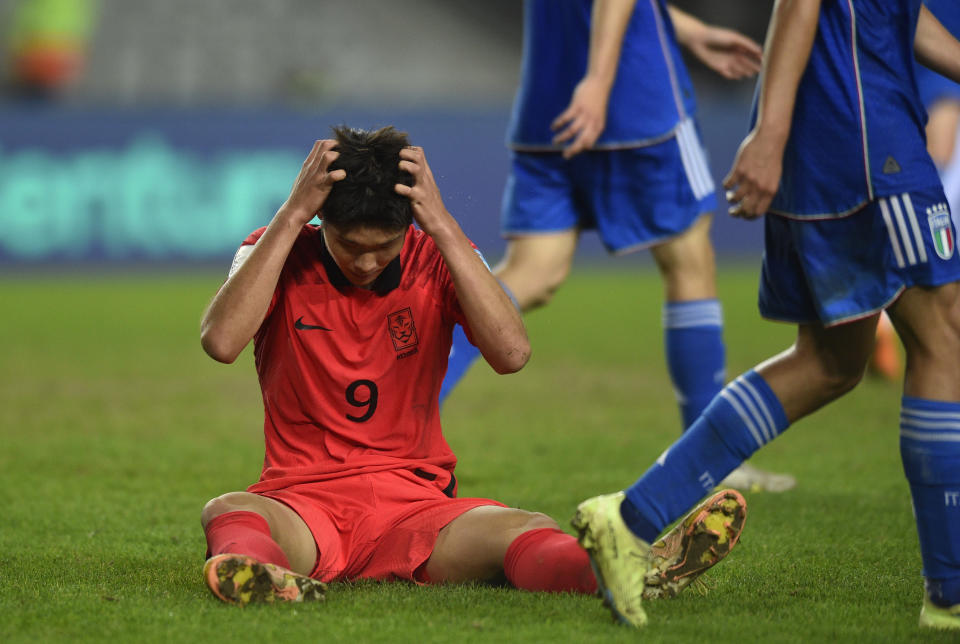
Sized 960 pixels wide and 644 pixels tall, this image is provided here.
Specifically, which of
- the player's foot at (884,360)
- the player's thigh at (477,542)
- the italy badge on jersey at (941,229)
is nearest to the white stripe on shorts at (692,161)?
the italy badge on jersey at (941,229)

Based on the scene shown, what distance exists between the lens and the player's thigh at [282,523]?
8.16 feet

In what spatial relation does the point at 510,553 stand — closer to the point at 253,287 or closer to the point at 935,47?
the point at 253,287

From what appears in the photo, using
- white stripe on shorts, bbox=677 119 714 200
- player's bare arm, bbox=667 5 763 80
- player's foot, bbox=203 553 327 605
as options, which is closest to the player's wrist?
player's foot, bbox=203 553 327 605

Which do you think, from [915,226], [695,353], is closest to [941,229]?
[915,226]

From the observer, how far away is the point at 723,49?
4.12 metres

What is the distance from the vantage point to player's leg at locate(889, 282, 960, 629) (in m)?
2.31

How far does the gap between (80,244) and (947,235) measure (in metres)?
12.1

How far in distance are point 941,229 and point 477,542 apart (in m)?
1.09

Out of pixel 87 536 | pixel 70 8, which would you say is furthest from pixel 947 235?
pixel 70 8

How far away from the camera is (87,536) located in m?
3.19

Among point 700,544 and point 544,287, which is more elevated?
point 544,287

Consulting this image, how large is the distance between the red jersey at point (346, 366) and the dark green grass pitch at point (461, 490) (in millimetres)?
303

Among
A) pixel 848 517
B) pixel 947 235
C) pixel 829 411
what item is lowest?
pixel 829 411

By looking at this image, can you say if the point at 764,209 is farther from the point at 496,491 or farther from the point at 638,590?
the point at 496,491
